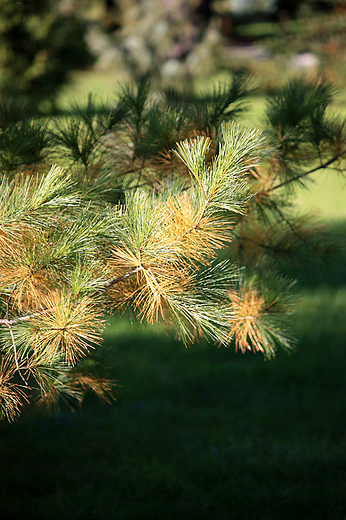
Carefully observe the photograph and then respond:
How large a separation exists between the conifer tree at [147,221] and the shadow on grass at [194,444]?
0.67 m

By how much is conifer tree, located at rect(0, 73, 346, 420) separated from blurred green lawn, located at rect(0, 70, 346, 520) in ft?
0.83

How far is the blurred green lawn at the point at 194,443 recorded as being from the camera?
8.10 feet

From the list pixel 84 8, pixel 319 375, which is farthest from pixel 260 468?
pixel 84 8

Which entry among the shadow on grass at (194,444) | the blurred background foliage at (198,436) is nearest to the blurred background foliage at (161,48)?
the blurred background foliage at (198,436)

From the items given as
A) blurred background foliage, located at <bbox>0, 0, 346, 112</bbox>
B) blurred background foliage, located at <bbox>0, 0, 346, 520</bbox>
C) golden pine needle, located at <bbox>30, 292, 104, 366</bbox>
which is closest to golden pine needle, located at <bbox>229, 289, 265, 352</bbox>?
blurred background foliage, located at <bbox>0, 0, 346, 520</bbox>

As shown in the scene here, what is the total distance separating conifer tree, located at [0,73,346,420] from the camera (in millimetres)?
1357

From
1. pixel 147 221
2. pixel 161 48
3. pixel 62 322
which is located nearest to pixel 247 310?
pixel 147 221

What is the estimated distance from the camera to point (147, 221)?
1.35 m

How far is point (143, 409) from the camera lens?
345 cm

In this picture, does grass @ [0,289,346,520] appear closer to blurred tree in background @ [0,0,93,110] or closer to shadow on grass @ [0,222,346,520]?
shadow on grass @ [0,222,346,520]

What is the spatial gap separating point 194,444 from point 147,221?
215 cm

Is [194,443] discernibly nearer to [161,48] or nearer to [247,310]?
[247,310]

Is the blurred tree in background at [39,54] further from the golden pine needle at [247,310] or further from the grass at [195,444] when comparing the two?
the golden pine needle at [247,310]

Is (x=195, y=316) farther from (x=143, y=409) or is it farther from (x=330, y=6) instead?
(x=330, y=6)
